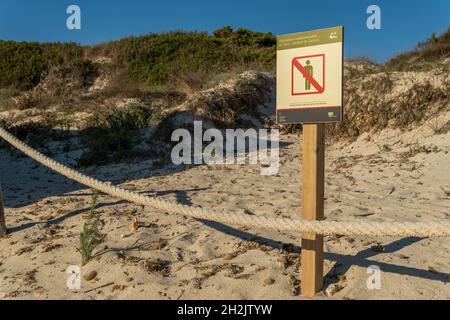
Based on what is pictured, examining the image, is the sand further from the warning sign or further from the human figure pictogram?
the human figure pictogram

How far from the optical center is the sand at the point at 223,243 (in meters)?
2.62

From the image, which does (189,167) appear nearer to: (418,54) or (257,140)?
(257,140)

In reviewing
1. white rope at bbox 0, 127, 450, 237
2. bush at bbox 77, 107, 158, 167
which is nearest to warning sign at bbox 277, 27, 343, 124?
white rope at bbox 0, 127, 450, 237

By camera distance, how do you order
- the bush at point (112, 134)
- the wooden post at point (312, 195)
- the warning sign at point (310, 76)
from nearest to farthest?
the warning sign at point (310, 76), the wooden post at point (312, 195), the bush at point (112, 134)

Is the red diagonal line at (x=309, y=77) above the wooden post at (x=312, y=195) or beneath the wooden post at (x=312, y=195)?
above

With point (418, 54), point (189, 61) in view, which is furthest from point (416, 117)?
point (189, 61)

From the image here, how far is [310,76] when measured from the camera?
230cm

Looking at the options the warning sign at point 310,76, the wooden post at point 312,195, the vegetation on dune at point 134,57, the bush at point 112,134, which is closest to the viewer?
the warning sign at point 310,76

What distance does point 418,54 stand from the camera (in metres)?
14.5

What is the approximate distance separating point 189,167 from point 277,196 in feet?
8.76

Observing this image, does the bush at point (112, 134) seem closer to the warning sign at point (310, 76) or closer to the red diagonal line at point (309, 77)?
the warning sign at point (310, 76)

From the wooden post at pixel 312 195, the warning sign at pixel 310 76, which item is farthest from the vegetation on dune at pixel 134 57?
the wooden post at pixel 312 195

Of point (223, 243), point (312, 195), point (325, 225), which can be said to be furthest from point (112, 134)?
point (325, 225)

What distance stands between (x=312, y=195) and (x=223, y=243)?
117cm
